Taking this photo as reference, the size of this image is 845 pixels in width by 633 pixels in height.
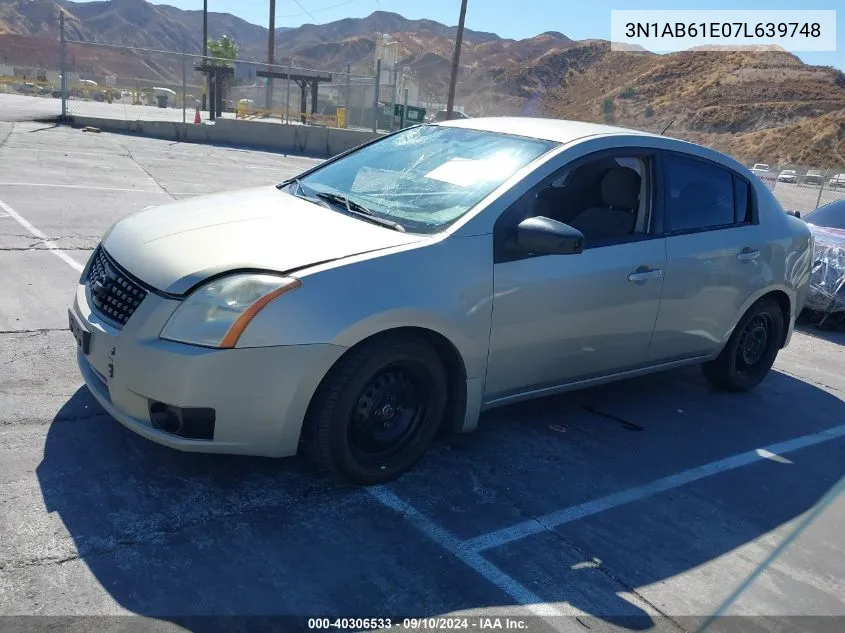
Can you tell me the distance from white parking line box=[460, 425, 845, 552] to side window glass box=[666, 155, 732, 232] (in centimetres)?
145

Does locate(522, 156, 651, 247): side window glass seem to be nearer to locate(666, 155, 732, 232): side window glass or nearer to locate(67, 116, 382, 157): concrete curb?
locate(666, 155, 732, 232): side window glass

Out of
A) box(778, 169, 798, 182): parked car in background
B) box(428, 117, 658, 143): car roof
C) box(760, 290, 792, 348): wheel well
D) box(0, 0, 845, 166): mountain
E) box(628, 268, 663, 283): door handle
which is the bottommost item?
box(760, 290, 792, 348): wheel well

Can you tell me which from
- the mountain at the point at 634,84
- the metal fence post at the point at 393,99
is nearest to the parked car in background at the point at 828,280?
the metal fence post at the point at 393,99

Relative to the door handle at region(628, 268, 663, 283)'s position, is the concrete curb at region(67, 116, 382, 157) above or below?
above

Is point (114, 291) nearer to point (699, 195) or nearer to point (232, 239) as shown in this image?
point (232, 239)

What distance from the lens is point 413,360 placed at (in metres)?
3.45

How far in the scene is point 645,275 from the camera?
14.2 feet

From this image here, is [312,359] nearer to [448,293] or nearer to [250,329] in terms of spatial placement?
[250,329]

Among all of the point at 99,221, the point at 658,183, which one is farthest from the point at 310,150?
the point at 658,183

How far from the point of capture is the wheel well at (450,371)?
348cm

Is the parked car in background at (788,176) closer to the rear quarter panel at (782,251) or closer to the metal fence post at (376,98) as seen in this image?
the metal fence post at (376,98)

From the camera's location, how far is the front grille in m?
3.22

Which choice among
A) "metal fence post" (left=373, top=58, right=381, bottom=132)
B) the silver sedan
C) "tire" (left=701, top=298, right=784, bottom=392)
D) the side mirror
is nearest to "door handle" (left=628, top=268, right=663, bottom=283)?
the silver sedan

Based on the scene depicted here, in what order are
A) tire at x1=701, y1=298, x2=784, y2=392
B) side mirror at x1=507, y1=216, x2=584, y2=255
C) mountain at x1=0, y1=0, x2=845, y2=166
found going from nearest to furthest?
side mirror at x1=507, y1=216, x2=584, y2=255 → tire at x1=701, y1=298, x2=784, y2=392 → mountain at x1=0, y1=0, x2=845, y2=166
